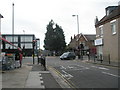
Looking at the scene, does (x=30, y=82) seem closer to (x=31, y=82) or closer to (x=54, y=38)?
(x=31, y=82)

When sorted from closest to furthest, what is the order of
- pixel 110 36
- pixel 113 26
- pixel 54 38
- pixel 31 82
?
1. pixel 31 82
2. pixel 113 26
3. pixel 110 36
4. pixel 54 38

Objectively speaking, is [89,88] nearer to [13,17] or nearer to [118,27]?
[118,27]

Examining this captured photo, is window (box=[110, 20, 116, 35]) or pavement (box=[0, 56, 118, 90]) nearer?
pavement (box=[0, 56, 118, 90])

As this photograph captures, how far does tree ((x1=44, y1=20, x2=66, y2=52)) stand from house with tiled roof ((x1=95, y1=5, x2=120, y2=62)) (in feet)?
173

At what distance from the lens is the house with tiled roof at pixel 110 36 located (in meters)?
33.1

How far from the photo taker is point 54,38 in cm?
9500

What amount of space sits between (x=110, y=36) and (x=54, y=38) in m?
60.0

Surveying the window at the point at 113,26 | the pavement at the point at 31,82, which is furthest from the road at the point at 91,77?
the window at the point at 113,26

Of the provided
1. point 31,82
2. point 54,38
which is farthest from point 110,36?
point 54,38

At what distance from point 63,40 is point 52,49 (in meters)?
5.64

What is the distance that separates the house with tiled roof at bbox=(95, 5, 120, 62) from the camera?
108 ft

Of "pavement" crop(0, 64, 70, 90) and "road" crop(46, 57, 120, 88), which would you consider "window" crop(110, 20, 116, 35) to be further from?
"pavement" crop(0, 64, 70, 90)

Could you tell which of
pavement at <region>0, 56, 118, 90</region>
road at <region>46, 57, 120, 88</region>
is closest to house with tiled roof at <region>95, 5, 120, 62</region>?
road at <region>46, 57, 120, 88</region>

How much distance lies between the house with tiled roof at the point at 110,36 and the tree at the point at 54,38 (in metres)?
52.7
